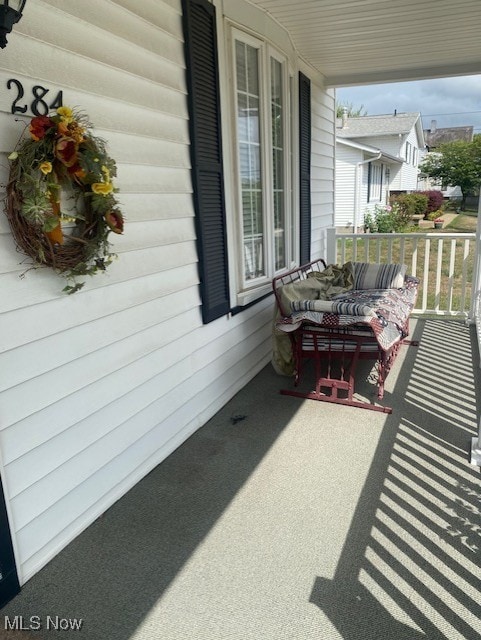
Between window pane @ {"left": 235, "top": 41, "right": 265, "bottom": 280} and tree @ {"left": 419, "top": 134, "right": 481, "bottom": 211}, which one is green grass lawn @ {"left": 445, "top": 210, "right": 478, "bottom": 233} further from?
window pane @ {"left": 235, "top": 41, "right": 265, "bottom": 280}

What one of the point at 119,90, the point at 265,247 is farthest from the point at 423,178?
the point at 119,90

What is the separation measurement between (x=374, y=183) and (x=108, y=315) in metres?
18.0

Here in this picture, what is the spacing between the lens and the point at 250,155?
3656 millimetres

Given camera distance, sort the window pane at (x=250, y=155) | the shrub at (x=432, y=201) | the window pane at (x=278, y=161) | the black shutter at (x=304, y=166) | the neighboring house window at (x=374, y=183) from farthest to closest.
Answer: the shrub at (x=432, y=201), the neighboring house window at (x=374, y=183), the black shutter at (x=304, y=166), the window pane at (x=278, y=161), the window pane at (x=250, y=155)

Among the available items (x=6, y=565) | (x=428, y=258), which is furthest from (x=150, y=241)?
(x=428, y=258)

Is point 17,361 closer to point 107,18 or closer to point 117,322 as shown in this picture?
→ point 117,322

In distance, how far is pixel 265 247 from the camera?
4.01 meters

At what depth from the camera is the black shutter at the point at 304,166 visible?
4688 mm

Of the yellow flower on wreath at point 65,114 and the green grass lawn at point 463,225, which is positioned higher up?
the yellow flower on wreath at point 65,114

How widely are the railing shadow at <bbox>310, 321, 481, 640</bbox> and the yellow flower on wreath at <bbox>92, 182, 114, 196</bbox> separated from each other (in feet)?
5.70

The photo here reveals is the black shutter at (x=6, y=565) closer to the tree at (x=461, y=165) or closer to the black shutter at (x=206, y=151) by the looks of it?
the black shutter at (x=206, y=151)

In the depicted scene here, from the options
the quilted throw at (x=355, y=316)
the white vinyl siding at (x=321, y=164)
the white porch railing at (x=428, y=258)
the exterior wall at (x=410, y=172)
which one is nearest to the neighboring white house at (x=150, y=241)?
the quilted throw at (x=355, y=316)

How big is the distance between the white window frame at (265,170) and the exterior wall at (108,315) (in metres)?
0.64

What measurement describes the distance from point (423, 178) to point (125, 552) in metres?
29.1
